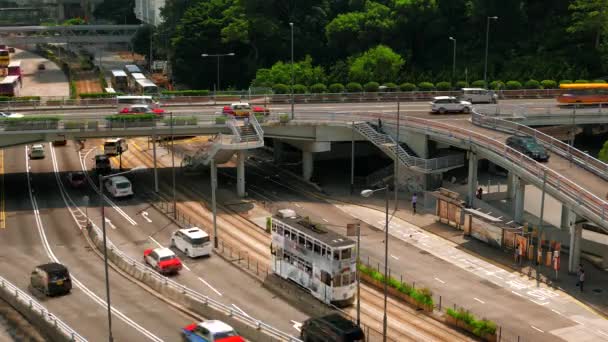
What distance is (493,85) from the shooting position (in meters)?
101

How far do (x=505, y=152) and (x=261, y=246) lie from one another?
2029 cm

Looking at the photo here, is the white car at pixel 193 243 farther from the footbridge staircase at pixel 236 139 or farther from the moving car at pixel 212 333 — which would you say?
the moving car at pixel 212 333

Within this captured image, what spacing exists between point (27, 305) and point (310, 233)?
1645 centimetres

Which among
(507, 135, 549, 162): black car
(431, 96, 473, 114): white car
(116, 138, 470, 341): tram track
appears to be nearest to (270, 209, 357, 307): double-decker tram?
(116, 138, 470, 341): tram track

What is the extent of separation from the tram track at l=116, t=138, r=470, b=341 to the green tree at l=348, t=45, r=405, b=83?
3115cm

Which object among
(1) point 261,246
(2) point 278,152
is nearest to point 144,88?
(2) point 278,152

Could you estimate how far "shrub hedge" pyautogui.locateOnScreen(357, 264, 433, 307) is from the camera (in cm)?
4581

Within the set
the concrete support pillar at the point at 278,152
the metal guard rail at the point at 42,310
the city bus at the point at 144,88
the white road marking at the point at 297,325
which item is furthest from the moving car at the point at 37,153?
the white road marking at the point at 297,325

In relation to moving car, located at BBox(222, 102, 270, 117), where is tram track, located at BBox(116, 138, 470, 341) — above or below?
below

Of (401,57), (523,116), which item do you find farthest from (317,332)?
(401,57)

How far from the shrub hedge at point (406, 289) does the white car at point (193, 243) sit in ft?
37.8

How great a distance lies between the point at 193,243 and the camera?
2170 inches

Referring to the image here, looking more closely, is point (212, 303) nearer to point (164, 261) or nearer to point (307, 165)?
point (164, 261)

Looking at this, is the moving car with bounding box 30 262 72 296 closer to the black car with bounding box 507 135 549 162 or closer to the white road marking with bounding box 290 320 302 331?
the white road marking with bounding box 290 320 302 331
